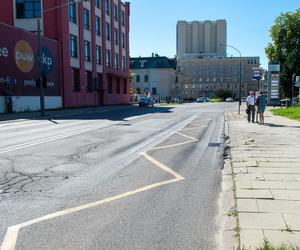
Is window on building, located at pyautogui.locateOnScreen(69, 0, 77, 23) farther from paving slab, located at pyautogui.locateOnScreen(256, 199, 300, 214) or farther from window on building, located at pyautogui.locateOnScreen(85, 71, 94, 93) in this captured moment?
paving slab, located at pyautogui.locateOnScreen(256, 199, 300, 214)

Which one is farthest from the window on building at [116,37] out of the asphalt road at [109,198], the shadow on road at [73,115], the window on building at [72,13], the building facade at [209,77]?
the building facade at [209,77]

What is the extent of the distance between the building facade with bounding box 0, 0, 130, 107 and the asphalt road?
81.7ft

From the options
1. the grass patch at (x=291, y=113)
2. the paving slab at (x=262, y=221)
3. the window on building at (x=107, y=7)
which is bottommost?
the grass patch at (x=291, y=113)

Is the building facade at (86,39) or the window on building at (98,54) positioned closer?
the building facade at (86,39)

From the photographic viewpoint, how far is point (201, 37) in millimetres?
176250

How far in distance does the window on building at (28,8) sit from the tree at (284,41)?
126 feet

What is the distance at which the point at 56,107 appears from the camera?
45000mm

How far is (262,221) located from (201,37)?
176086 mm

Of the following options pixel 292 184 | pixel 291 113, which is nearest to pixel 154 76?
pixel 291 113

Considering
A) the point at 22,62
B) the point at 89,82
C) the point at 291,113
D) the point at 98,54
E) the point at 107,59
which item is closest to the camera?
the point at 291,113

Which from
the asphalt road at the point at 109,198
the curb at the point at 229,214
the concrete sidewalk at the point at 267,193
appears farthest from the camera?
the asphalt road at the point at 109,198

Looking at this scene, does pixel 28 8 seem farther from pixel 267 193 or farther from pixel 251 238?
pixel 251 238

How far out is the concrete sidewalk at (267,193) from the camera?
4652mm

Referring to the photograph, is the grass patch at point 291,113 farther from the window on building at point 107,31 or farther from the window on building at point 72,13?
the window on building at point 107,31
